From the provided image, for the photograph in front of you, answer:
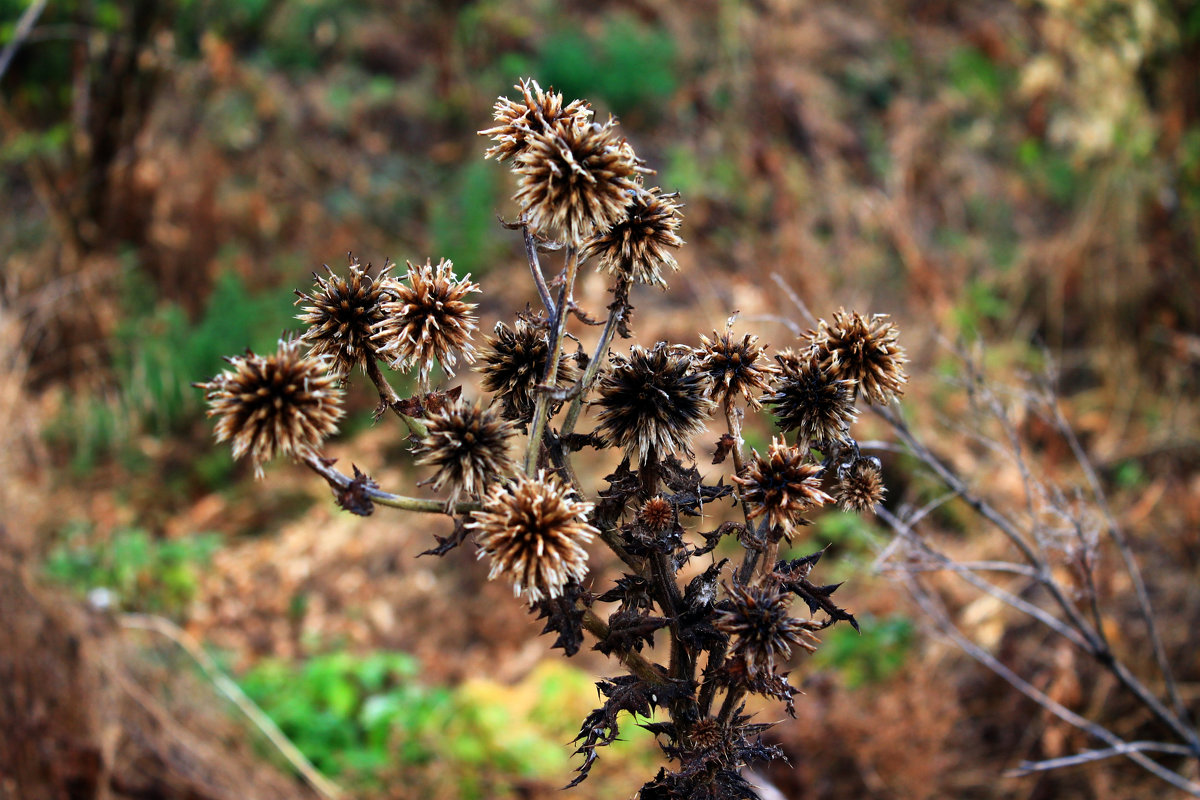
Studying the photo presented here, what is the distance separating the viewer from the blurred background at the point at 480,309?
127 inches

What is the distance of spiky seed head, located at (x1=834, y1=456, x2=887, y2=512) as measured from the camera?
1095mm

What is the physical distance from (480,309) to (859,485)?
5571 mm

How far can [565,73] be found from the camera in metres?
8.19

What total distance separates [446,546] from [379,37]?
9.75m

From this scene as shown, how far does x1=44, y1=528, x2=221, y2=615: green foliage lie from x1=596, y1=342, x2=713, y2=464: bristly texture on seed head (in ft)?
13.7

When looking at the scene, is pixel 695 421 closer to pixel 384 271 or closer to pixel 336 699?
pixel 384 271

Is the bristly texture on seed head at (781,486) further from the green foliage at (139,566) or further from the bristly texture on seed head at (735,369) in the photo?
the green foliage at (139,566)

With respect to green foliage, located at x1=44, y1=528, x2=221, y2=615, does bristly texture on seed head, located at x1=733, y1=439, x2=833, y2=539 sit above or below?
below

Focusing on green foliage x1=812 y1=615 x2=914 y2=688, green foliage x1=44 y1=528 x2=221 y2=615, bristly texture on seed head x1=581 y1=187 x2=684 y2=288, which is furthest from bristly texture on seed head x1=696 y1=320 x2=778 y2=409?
green foliage x1=44 y1=528 x2=221 y2=615

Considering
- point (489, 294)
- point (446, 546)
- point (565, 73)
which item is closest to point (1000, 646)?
point (446, 546)

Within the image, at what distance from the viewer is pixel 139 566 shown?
180 inches

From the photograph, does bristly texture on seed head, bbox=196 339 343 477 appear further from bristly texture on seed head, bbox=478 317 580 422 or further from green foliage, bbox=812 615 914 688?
green foliage, bbox=812 615 914 688

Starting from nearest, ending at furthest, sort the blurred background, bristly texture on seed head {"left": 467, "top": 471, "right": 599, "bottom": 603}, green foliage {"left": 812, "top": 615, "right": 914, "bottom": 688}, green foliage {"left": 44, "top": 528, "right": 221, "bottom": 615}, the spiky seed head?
bristly texture on seed head {"left": 467, "top": 471, "right": 599, "bottom": 603} → the spiky seed head → the blurred background → green foliage {"left": 812, "top": 615, "right": 914, "bottom": 688} → green foliage {"left": 44, "top": 528, "right": 221, "bottom": 615}

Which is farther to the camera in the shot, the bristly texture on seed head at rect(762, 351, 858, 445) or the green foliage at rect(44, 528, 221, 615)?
the green foliage at rect(44, 528, 221, 615)
